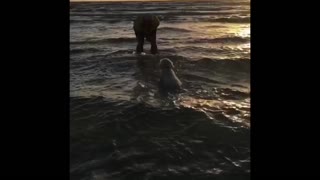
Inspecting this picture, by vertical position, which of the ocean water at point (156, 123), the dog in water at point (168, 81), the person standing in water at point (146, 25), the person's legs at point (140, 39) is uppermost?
the person standing in water at point (146, 25)

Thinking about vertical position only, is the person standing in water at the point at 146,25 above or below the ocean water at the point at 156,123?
above

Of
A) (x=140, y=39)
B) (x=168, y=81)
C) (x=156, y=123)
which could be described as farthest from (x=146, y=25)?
(x=156, y=123)

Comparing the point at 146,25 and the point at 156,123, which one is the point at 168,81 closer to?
the point at 156,123

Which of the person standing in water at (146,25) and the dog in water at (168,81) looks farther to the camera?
the person standing in water at (146,25)

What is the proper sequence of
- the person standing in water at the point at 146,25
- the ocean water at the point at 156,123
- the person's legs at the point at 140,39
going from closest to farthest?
the ocean water at the point at 156,123, the person standing in water at the point at 146,25, the person's legs at the point at 140,39

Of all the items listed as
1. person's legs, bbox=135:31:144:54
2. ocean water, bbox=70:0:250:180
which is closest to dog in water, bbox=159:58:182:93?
ocean water, bbox=70:0:250:180

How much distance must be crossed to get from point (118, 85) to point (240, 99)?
3.20m

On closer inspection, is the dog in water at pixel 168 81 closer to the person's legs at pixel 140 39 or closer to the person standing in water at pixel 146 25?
the person standing in water at pixel 146 25

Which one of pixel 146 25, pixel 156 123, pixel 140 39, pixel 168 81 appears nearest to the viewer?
pixel 156 123

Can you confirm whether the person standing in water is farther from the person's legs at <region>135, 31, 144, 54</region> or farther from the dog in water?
the dog in water

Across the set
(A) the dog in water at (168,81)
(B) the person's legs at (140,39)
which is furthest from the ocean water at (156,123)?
(B) the person's legs at (140,39)

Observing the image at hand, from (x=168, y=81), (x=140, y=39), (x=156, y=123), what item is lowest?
(x=156, y=123)

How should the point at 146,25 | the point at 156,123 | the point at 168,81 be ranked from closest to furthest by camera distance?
the point at 156,123 < the point at 168,81 < the point at 146,25
